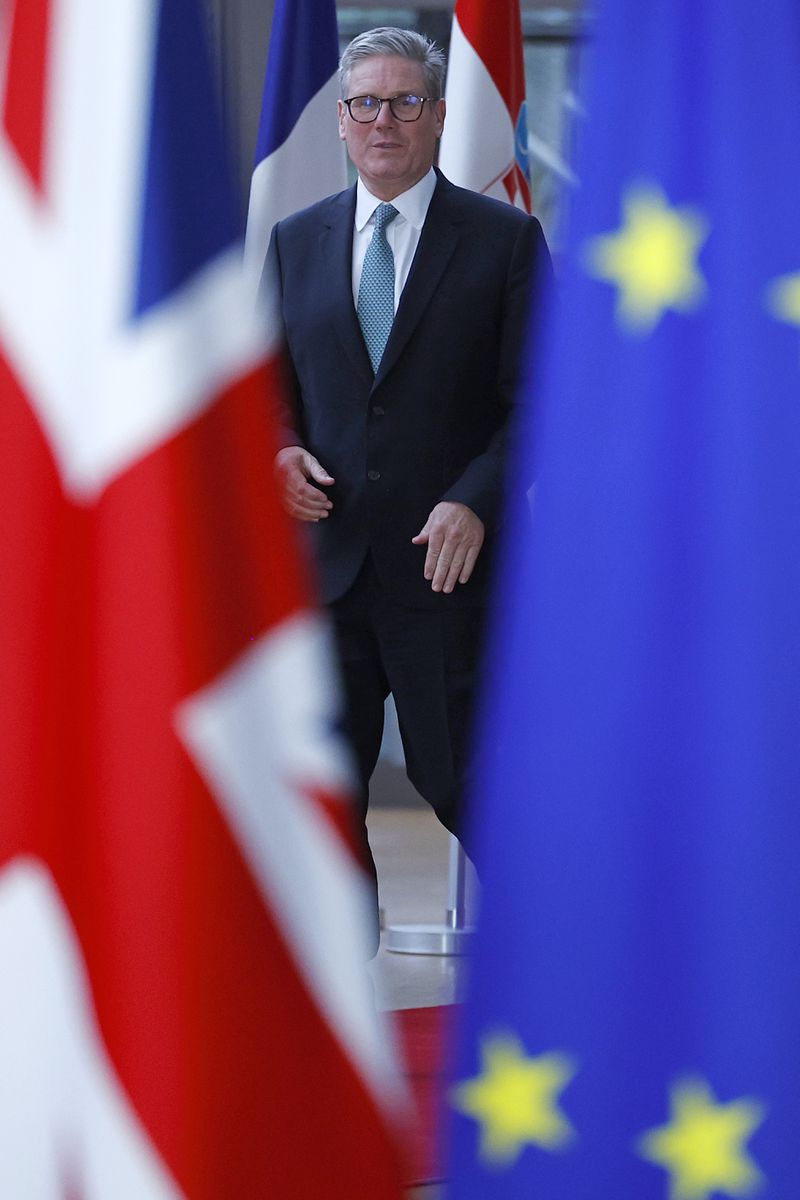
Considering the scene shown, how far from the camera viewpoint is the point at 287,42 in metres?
4.04

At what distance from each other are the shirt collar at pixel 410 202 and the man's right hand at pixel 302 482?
41 centimetres

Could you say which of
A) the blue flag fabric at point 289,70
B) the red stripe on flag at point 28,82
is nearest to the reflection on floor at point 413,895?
the red stripe on flag at point 28,82

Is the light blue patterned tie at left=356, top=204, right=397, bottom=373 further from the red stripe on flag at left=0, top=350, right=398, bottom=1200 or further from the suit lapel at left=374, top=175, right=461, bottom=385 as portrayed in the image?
the red stripe on flag at left=0, top=350, right=398, bottom=1200

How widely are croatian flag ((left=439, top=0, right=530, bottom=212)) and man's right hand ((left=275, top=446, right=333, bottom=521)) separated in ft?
4.64

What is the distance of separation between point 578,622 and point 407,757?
1.73 meters

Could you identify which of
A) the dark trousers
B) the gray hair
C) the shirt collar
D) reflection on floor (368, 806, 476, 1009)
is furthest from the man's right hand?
reflection on floor (368, 806, 476, 1009)

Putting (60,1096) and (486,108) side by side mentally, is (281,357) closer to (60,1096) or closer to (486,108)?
(486,108)

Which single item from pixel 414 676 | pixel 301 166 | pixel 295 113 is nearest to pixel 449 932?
pixel 414 676

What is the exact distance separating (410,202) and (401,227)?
0.13ft

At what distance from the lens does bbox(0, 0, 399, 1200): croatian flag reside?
2.80 feet

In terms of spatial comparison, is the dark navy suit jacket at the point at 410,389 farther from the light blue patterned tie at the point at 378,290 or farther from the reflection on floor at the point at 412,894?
the reflection on floor at the point at 412,894

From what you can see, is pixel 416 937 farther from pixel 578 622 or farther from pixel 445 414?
pixel 578 622

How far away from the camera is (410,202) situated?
2594 mm

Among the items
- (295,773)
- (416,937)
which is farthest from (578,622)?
(416,937)
